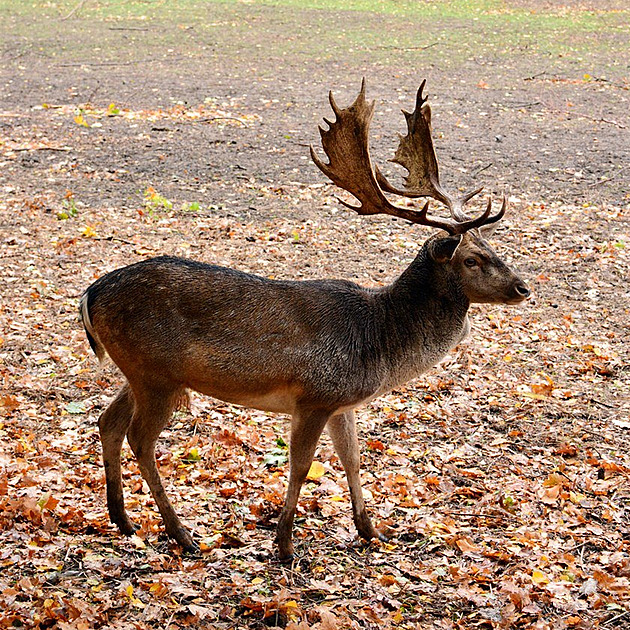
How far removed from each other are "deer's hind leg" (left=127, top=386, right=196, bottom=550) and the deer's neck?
1.33 metres

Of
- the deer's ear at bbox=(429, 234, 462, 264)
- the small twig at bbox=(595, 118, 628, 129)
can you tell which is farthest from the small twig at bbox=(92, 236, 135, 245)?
the small twig at bbox=(595, 118, 628, 129)

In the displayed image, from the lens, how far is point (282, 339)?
5.19 m

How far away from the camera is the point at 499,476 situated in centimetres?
632

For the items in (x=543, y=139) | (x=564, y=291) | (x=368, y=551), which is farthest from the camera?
(x=543, y=139)

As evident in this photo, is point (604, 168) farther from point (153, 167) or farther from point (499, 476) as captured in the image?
point (499, 476)

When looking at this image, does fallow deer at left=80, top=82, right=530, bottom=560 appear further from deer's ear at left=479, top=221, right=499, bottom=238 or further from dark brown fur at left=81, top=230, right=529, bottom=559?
deer's ear at left=479, top=221, right=499, bottom=238

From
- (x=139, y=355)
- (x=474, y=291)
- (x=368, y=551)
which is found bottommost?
(x=368, y=551)

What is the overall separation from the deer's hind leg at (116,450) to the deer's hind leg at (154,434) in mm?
188

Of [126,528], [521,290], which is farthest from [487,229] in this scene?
[126,528]

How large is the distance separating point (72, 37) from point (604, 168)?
14930mm

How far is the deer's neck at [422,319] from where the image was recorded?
544 centimetres

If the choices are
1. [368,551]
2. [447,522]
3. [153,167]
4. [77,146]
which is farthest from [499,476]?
[77,146]

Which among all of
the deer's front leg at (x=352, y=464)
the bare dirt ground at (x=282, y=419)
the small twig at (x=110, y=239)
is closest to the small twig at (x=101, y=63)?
the bare dirt ground at (x=282, y=419)

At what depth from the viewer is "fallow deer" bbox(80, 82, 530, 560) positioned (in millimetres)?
5098
